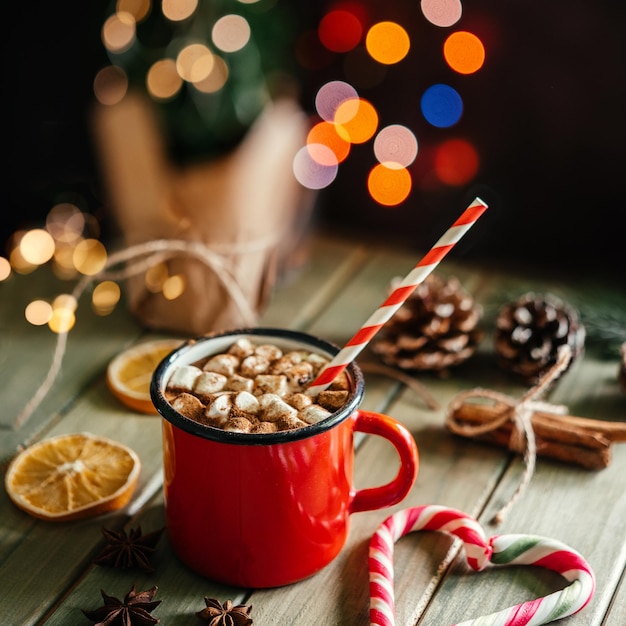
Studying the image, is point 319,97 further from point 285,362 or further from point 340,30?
point 285,362

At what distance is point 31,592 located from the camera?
0.97 metres

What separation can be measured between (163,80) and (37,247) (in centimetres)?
41

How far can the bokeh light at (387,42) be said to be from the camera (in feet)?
5.57

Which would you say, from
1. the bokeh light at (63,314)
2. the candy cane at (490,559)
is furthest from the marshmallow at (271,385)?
the bokeh light at (63,314)

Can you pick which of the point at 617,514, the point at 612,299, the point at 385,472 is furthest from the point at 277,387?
the point at 612,299

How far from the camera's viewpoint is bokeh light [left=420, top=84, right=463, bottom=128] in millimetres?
1696

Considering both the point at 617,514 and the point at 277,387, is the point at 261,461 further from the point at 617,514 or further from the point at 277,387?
the point at 617,514

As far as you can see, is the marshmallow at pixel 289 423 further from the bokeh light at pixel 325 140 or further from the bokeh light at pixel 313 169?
the bokeh light at pixel 325 140

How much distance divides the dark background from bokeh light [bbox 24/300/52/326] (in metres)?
0.31

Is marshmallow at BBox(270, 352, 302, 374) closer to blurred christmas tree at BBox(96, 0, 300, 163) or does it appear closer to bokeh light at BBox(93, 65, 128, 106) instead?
blurred christmas tree at BBox(96, 0, 300, 163)

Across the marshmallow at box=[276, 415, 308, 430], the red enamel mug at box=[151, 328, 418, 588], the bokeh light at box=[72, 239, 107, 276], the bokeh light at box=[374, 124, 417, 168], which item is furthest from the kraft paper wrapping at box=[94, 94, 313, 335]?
the marshmallow at box=[276, 415, 308, 430]

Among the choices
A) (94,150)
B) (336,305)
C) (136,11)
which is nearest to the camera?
(336,305)

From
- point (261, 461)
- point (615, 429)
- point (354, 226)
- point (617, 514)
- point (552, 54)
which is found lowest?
point (261, 461)

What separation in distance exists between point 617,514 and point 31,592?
0.71m
